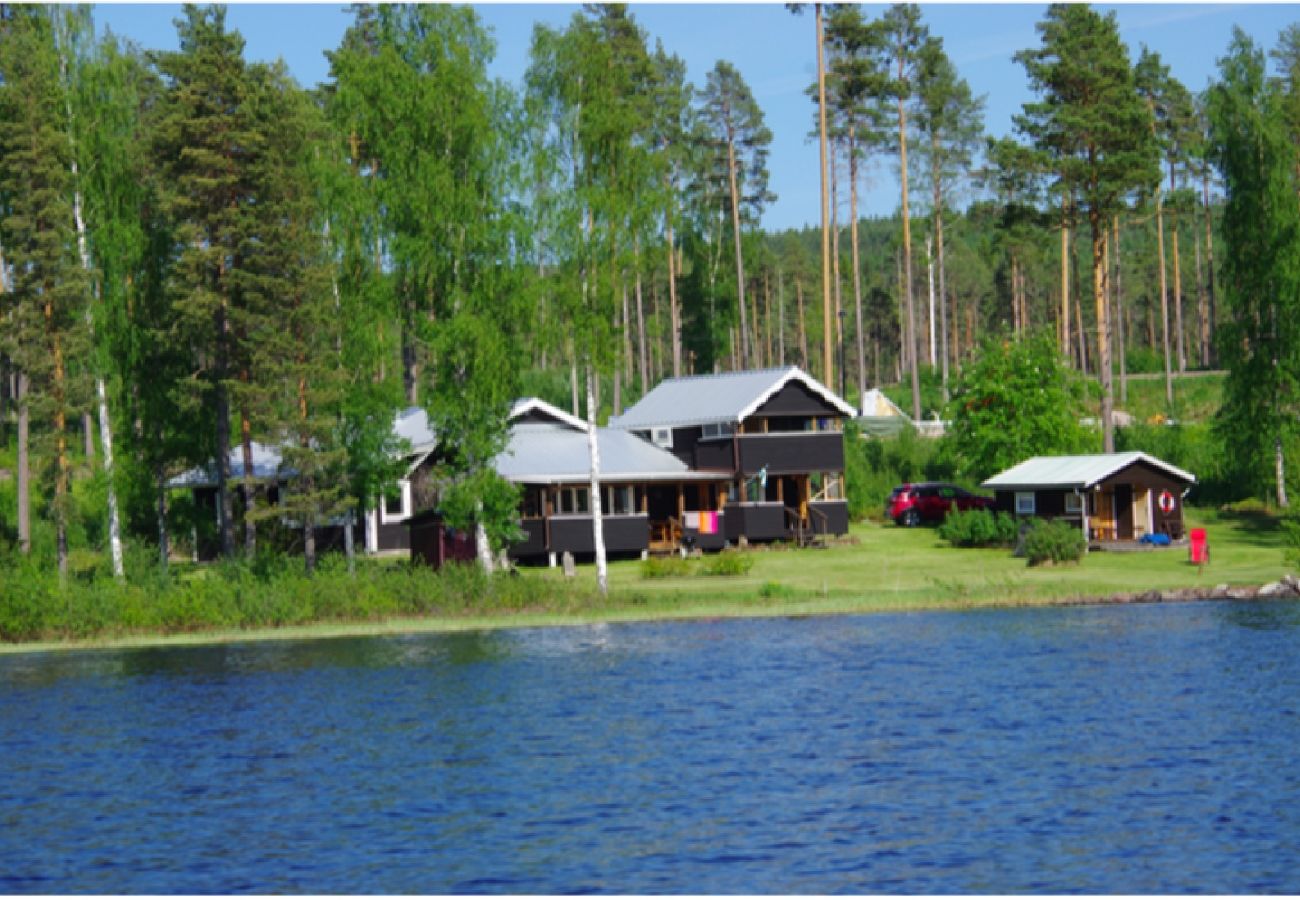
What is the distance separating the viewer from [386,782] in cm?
2691

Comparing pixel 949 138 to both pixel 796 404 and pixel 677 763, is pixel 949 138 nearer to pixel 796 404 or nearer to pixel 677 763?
pixel 796 404

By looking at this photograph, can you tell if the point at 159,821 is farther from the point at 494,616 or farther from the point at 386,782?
the point at 494,616

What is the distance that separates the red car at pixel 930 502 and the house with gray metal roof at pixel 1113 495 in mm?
7135

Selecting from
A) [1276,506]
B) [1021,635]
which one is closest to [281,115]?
[1021,635]

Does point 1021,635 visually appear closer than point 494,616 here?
Yes

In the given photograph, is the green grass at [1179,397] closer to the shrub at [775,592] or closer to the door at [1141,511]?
the door at [1141,511]

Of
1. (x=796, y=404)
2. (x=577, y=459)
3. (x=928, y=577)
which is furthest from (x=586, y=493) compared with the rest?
(x=928, y=577)

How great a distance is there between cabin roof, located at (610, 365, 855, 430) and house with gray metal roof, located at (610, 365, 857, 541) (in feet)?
0.24

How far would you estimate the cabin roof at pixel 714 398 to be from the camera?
67125mm

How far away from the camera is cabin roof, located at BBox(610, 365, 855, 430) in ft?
220

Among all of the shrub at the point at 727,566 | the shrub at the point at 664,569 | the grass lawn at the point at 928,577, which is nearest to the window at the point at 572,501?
the grass lawn at the point at 928,577

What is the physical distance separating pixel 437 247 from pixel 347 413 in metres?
5.90

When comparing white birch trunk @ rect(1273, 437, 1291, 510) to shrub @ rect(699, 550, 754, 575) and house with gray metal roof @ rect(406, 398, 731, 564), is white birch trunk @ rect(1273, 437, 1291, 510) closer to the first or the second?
house with gray metal roof @ rect(406, 398, 731, 564)

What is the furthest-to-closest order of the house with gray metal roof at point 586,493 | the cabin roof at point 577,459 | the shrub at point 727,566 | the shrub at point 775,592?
the house with gray metal roof at point 586,493
the cabin roof at point 577,459
the shrub at point 727,566
the shrub at point 775,592
